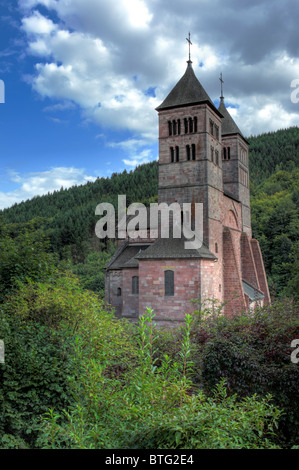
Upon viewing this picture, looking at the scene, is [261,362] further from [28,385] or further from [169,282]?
[169,282]

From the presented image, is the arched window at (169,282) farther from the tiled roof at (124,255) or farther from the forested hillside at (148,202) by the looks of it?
the forested hillside at (148,202)

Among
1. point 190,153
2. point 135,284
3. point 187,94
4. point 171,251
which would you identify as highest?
point 187,94

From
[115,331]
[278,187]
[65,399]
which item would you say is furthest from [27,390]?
[278,187]

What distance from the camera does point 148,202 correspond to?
282 feet

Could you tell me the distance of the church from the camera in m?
23.5

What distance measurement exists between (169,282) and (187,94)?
1377 cm

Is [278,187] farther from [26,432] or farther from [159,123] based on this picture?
[26,432]

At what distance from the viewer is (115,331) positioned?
1022 cm

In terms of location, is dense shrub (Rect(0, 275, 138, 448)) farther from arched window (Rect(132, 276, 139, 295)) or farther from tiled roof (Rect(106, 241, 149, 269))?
tiled roof (Rect(106, 241, 149, 269))

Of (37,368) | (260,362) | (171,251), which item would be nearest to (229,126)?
(171,251)
